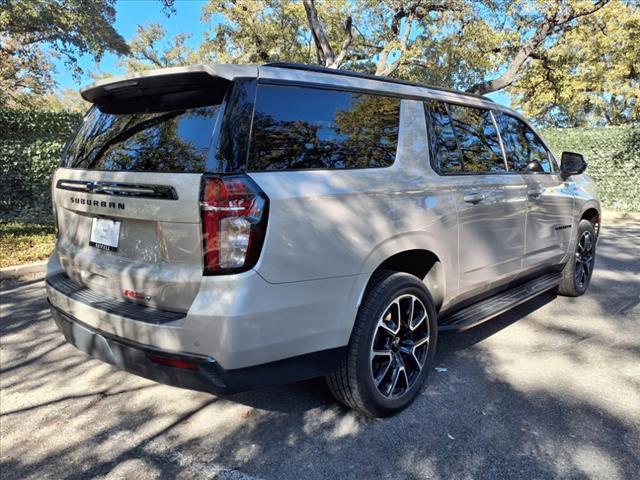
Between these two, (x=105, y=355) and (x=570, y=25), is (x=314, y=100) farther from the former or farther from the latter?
(x=570, y=25)

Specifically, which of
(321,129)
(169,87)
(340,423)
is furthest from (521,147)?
(169,87)

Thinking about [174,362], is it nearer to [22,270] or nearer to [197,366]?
[197,366]

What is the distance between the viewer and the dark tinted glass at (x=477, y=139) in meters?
3.36

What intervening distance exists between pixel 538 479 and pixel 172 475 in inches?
69.3

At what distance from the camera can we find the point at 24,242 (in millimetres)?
7062

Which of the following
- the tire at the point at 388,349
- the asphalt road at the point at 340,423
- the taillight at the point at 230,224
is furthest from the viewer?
the tire at the point at 388,349

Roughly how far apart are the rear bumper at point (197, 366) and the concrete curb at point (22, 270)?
4.15m

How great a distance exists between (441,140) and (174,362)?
2.18 metres

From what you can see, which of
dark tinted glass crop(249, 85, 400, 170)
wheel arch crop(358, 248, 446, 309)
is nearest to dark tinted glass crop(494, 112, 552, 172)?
wheel arch crop(358, 248, 446, 309)

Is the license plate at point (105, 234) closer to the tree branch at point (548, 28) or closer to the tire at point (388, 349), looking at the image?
the tire at point (388, 349)

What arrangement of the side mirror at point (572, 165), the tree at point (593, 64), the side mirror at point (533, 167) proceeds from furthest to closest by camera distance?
the tree at point (593, 64), the side mirror at point (572, 165), the side mirror at point (533, 167)

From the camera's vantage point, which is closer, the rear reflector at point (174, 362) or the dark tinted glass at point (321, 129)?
the rear reflector at point (174, 362)

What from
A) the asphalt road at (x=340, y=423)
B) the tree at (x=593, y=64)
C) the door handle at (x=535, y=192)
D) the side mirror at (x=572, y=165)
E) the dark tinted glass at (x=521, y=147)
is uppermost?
the tree at (x=593, y=64)

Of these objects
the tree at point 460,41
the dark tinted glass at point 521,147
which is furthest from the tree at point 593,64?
the dark tinted glass at point 521,147
